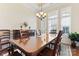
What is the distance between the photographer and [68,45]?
1.95 meters

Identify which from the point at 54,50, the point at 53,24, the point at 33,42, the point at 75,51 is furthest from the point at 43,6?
the point at 75,51

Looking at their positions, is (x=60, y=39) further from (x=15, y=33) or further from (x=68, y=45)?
(x=15, y=33)

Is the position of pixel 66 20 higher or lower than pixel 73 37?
higher

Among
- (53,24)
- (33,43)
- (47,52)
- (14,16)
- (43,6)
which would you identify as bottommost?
(47,52)

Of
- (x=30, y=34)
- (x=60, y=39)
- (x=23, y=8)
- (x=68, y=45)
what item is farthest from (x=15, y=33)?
(x=68, y=45)

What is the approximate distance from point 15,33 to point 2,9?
0.39 m

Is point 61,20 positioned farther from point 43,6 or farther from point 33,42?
point 33,42

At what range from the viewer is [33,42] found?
79.0 inches

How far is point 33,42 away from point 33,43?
18 millimetres

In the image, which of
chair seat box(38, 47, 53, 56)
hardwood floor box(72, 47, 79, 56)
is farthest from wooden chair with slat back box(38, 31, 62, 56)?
hardwood floor box(72, 47, 79, 56)

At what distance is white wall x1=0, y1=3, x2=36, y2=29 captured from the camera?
75.0 inches

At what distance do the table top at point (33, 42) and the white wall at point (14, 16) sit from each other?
20 centimetres

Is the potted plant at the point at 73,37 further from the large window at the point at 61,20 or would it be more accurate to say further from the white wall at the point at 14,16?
the white wall at the point at 14,16

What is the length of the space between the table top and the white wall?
202 millimetres
